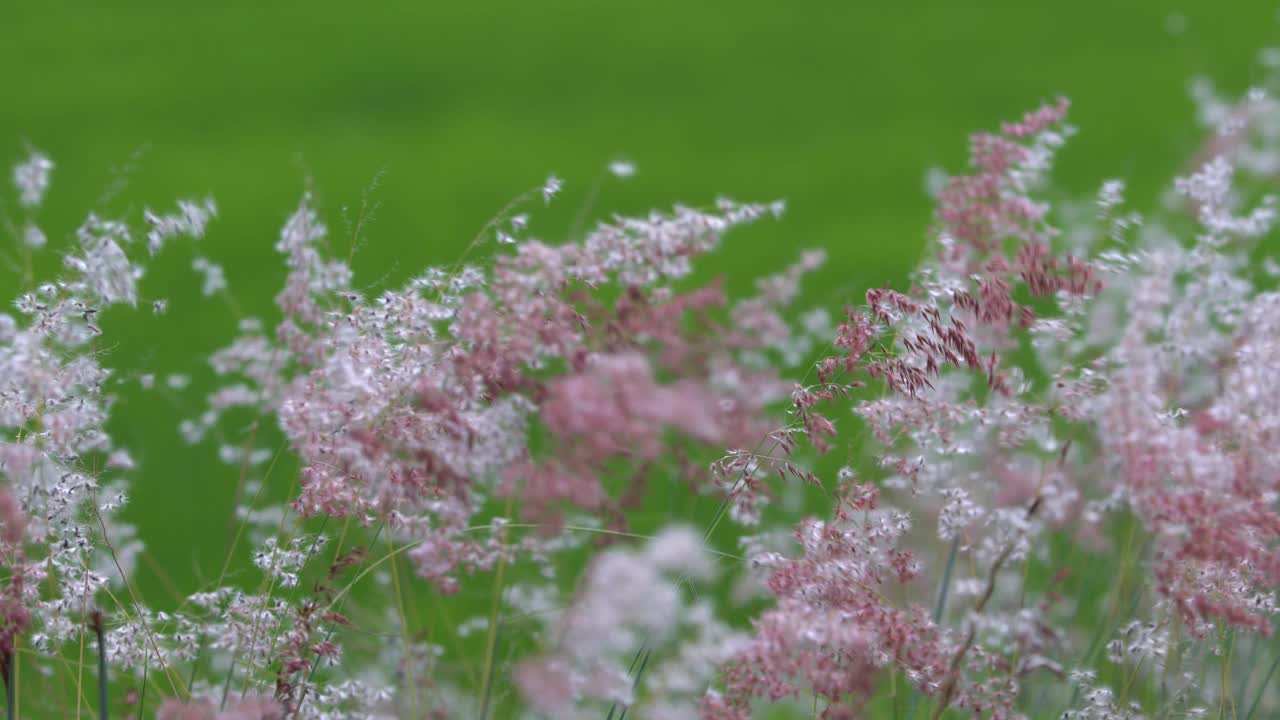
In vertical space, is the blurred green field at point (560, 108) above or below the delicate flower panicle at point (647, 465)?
above

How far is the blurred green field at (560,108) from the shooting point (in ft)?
23.0

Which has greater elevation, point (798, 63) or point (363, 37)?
point (798, 63)

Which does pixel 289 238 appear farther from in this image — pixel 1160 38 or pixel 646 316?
pixel 1160 38

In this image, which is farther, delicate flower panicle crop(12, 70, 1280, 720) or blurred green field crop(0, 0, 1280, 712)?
blurred green field crop(0, 0, 1280, 712)

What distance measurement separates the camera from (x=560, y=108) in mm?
8484

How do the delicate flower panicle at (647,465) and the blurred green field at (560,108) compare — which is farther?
the blurred green field at (560,108)

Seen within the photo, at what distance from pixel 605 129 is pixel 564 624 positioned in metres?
6.73

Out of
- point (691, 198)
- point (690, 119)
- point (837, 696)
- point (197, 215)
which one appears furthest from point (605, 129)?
point (837, 696)

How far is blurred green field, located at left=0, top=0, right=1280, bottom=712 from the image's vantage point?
7.02 meters

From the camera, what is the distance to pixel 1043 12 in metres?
9.97

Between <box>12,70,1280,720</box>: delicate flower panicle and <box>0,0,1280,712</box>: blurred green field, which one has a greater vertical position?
<box>0,0,1280,712</box>: blurred green field

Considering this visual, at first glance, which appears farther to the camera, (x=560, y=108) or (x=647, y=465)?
(x=560, y=108)

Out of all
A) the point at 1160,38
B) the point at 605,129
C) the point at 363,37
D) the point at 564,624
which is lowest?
the point at 564,624

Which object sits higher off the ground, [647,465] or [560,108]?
[560,108]
